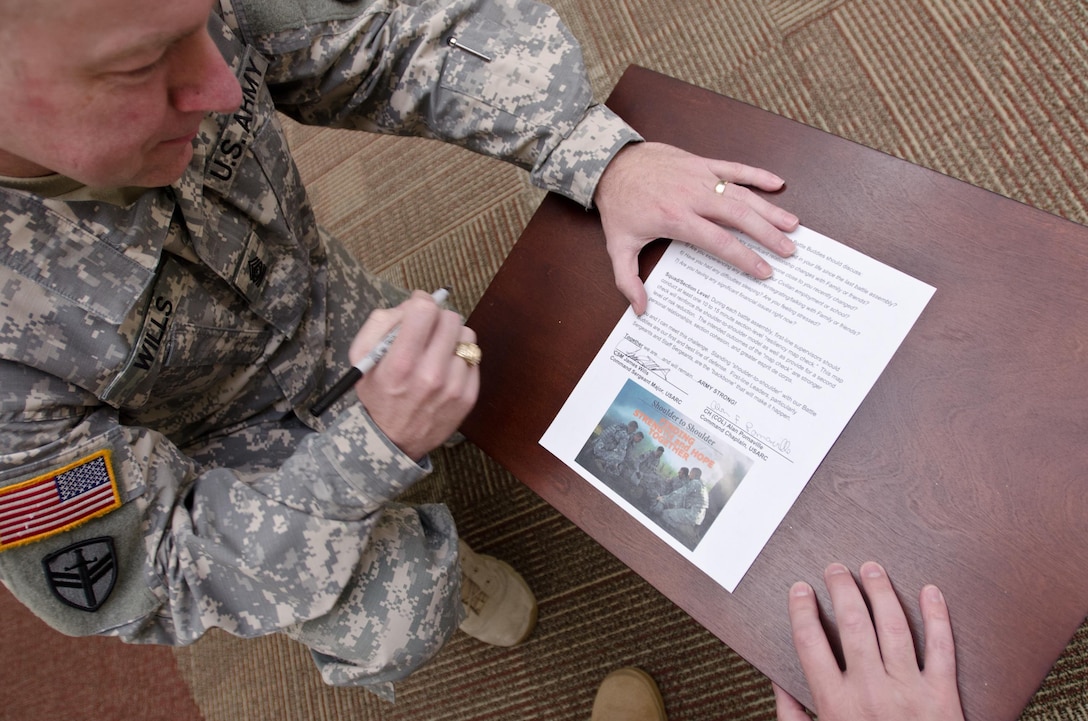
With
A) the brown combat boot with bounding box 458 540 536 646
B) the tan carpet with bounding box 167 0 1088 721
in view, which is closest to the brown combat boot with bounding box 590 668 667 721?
the tan carpet with bounding box 167 0 1088 721

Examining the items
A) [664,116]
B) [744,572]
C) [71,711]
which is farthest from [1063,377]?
[71,711]

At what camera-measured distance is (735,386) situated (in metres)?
0.58

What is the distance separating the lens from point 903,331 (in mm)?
544

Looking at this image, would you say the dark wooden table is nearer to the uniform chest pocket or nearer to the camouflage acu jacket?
the camouflage acu jacket

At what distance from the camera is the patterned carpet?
0.97 meters

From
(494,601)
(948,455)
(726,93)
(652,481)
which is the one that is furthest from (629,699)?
(726,93)

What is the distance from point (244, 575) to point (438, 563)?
22cm

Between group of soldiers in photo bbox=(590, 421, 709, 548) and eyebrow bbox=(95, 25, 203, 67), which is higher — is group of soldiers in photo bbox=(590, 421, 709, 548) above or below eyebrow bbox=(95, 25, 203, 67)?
below

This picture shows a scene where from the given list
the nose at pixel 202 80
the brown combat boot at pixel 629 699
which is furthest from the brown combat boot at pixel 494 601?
the nose at pixel 202 80

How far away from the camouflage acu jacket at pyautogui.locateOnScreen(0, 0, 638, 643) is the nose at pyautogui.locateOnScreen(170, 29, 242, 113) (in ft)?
0.50

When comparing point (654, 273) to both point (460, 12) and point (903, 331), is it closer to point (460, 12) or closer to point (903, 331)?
point (903, 331)

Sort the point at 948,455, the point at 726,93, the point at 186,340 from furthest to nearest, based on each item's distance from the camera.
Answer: the point at 726,93
the point at 186,340
the point at 948,455

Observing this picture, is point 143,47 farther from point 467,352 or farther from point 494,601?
point 494,601

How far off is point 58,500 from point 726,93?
1104 millimetres
